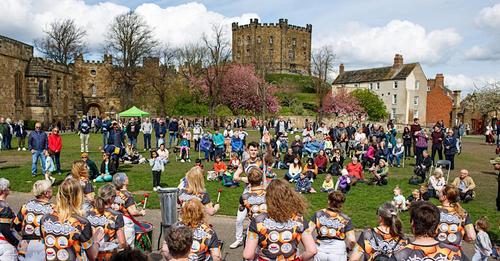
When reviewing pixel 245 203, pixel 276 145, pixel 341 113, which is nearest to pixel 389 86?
pixel 341 113

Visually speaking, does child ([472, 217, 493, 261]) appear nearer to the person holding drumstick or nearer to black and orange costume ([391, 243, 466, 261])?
black and orange costume ([391, 243, 466, 261])

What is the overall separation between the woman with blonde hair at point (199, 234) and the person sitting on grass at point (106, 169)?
10101mm

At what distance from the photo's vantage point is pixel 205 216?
469cm

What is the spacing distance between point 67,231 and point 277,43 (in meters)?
90.0

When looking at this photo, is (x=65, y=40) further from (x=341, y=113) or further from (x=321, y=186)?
(x=321, y=186)

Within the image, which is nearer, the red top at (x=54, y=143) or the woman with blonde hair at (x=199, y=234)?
the woman with blonde hair at (x=199, y=234)

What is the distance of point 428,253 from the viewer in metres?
3.72

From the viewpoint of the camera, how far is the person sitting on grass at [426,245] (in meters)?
3.73

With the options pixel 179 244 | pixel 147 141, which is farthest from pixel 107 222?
pixel 147 141

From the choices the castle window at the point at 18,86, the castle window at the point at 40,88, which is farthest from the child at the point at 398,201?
the castle window at the point at 40,88

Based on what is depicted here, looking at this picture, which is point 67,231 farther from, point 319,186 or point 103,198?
point 319,186

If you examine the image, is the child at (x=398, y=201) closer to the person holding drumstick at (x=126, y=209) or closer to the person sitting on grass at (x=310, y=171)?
the person sitting on grass at (x=310, y=171)

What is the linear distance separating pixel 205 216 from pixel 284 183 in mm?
974

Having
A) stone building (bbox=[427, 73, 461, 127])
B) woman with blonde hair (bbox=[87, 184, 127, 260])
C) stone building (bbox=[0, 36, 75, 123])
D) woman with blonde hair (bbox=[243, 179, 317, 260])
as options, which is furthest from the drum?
→ stone building (bbox=[427, 73, 461, 127])
